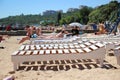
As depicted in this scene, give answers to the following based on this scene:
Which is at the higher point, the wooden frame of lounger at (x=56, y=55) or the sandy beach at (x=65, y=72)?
the wooden frame of lounger at (x=56, y=55)

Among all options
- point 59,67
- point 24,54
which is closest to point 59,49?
point 59,67

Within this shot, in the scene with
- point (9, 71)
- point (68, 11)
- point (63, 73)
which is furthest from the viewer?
point (68, 11)

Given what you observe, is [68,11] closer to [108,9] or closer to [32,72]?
[108,9]

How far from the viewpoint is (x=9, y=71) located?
23.9 ft

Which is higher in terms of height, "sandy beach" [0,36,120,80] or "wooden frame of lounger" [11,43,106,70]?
"wooden frame of lounger" [11,43,106,70]

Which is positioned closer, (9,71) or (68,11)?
(9,71)

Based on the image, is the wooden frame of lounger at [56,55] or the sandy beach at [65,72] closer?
the sandy beach at [65,72]

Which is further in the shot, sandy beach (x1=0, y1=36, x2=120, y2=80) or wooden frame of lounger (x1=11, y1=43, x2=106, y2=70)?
wooden frame of lounger (x1=11, y1=43, x2=106, y2=70)

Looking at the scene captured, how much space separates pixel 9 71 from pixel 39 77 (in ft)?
4.12

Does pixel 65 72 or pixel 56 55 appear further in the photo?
pixel 56 55

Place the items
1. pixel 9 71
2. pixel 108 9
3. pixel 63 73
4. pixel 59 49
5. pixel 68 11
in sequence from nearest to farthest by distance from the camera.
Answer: pixel 63 73
pixel 9 71
pixel 59 49
pixel 108 9
pixel 68 11

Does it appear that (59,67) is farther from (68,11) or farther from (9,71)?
(68,11)

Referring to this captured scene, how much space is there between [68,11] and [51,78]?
164 meters

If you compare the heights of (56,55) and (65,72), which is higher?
(56,55)
